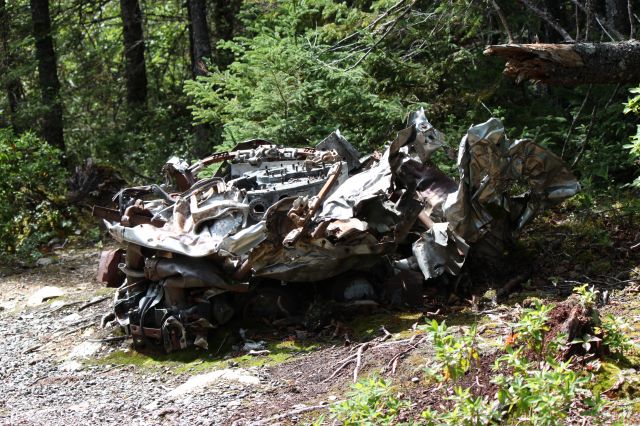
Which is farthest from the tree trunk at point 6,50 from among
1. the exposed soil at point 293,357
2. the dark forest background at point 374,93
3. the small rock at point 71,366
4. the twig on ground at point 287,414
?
the twig on ground at point 287,414

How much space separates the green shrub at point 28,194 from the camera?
12578mm

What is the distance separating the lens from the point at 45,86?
17125 millimetres

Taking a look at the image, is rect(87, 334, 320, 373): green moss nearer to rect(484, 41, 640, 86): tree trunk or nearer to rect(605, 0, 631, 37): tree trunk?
rect(484, 41, 640, 86): tree trunk

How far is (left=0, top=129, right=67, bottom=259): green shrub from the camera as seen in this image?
12.6 m

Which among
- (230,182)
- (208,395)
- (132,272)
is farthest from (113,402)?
(230,182)

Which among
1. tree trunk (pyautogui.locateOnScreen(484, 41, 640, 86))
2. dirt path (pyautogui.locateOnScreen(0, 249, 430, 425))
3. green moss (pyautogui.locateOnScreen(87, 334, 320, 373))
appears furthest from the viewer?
green moss (pyautogui.locateOnScreen(87, 334, 320, 373))

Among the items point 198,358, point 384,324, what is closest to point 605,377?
point 384,324

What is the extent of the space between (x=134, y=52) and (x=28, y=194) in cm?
761

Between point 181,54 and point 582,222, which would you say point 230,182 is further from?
point 181,54

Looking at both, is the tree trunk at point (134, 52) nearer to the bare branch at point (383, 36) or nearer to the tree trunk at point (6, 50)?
the tree trunk at point (6, 50)

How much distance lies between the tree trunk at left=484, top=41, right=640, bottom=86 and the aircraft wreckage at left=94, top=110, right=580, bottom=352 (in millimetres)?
722

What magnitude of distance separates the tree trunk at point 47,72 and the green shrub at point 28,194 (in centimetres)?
306

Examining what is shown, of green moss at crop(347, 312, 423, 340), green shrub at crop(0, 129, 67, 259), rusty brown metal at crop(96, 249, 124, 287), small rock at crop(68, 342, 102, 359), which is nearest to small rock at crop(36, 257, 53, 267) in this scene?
green shrub at crop(0, 129, 67, 259)

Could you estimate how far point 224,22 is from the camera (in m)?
18.5
